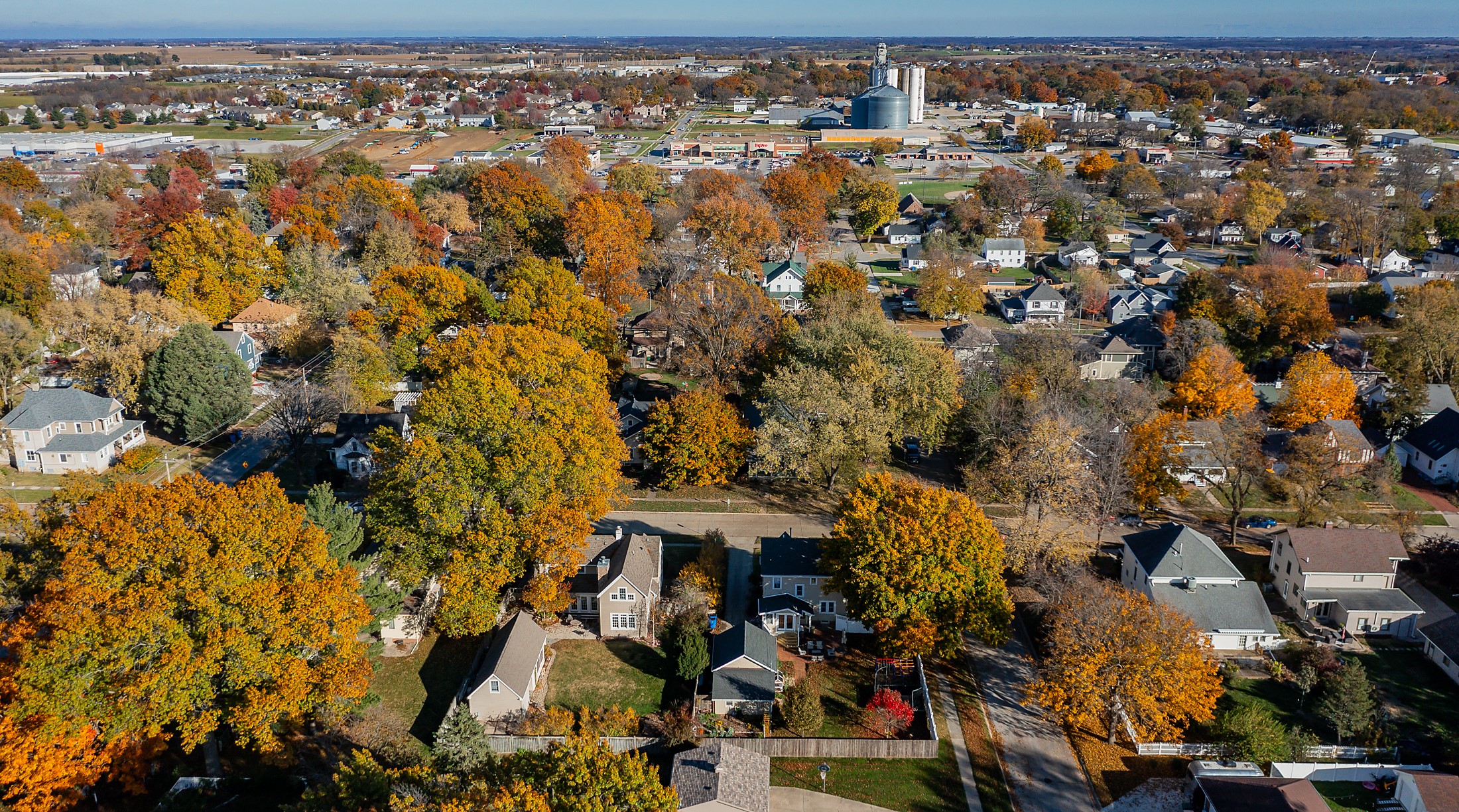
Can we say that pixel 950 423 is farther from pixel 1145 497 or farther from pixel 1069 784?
pixel 1069 784

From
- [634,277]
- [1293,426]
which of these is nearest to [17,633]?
[634,277]

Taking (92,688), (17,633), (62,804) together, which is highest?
(17,633)

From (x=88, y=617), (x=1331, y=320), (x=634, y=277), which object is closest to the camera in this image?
(x=88, y=617)

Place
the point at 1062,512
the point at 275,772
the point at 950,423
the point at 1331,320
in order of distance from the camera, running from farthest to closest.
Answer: the point at 1331,320, the point at 950,423, the point at 1062,512, the point at 275,772

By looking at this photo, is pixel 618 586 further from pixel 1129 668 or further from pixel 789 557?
pixel 1129 668

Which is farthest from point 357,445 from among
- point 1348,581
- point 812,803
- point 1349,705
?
point 1348,581

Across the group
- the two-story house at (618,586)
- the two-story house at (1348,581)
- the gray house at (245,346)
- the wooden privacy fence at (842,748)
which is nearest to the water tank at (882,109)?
the gray house at (245,346)

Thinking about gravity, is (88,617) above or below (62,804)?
above
